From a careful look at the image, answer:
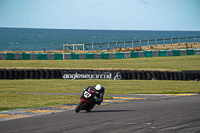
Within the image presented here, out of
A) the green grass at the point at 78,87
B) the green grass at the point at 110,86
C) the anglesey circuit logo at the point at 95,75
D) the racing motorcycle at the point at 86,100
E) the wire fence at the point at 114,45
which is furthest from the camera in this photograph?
the wire fence at the point at 114,45

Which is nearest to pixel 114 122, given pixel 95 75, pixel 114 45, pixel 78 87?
pixel 78 87

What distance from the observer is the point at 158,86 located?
2370 centimetres

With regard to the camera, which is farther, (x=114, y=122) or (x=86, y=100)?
(x=86, y=100)

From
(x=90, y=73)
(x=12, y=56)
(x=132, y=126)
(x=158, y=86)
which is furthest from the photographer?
(x=12, y=56)

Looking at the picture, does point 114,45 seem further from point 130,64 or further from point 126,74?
point 126,74

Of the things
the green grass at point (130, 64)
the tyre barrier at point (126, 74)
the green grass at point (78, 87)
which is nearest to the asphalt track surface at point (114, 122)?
the green grass at point (78, 87)

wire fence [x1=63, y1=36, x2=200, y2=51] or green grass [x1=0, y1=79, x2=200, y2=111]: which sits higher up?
wire fence [x1=63, y1=36, x2=200, y2=51]

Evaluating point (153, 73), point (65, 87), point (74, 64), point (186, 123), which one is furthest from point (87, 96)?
point (74, 64)

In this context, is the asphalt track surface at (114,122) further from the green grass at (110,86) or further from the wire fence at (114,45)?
the wire fence at (114,45)

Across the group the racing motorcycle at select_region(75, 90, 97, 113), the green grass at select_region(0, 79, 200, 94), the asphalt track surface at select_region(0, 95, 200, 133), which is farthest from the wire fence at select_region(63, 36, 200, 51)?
the asphalt track surface at select_region(0, 95, 200, 133)

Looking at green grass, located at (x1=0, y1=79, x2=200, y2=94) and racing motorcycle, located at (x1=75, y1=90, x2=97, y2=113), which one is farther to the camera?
green grass, located at (x1=0, y1=79, x2=200, y2=94)

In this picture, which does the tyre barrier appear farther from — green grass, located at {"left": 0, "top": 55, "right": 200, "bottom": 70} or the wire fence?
the wire fence

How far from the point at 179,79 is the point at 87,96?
628 inches

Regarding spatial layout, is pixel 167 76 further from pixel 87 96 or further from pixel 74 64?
pixel 87 96
